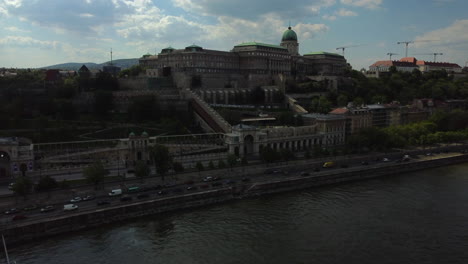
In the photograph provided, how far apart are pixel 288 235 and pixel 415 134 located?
33976 millimetres

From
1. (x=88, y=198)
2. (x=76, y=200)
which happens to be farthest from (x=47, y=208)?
(x=88, y=198)

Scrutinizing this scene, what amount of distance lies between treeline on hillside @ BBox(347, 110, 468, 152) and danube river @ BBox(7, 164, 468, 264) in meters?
13.6

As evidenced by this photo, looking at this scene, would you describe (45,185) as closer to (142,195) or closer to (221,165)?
(142,195)

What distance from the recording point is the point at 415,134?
50344mm


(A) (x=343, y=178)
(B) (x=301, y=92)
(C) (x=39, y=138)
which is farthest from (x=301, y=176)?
(B) (x=301, y=92)

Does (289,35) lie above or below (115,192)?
above

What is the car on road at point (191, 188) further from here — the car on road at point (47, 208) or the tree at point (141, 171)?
the car on road at point (47, 208)

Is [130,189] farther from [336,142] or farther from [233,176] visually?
[336,142]

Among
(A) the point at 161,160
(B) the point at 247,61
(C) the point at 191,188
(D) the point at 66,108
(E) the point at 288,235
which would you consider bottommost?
(E) the point at 288,235

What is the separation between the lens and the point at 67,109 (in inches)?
1745

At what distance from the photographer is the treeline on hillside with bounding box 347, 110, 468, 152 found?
43.9 metres

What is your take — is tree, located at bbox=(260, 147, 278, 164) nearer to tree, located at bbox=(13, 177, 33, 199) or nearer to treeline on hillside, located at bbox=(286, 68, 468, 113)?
tree, located at bbox=(13, 177, 33, 199)

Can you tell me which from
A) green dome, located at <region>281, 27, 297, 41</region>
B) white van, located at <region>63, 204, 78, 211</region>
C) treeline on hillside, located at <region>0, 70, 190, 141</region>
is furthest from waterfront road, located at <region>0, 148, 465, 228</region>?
green dome, located at <region>281, 27, 297, 41</region>

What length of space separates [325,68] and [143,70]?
40.5 m
